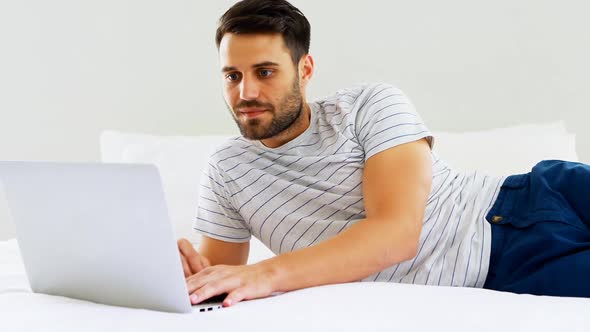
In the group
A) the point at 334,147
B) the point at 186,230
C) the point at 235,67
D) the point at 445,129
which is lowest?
the point at 186,230

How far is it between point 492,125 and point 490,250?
1.21 m

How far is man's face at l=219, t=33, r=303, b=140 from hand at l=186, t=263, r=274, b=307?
0.43 m

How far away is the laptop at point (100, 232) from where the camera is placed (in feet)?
3.22

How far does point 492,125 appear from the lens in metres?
2.61

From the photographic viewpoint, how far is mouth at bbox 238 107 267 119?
1.58 meters

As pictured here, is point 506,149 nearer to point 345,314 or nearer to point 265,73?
point 265,73

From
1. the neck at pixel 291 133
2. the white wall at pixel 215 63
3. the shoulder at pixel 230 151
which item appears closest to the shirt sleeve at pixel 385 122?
the neck at pixel 291 133

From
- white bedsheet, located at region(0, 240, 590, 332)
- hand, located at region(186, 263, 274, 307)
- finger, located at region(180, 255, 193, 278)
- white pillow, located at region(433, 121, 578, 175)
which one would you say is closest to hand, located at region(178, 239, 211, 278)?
finger, located at region(180, 255, 193, 278)

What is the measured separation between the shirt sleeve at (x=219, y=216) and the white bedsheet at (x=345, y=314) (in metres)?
0.54

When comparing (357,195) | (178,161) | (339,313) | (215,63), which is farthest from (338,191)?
(215,63)

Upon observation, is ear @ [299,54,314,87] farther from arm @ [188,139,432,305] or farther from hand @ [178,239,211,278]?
hand @ [178,239,211,278]

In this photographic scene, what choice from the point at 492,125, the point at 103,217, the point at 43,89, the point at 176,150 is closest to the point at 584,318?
the point at 103,217

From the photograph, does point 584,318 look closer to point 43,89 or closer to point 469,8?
point 469,8

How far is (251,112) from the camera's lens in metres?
1.58
